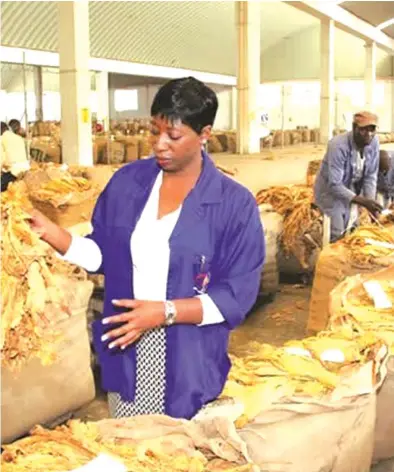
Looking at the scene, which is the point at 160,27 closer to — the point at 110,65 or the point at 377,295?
the point at 110,65

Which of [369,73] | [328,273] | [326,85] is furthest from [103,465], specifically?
[369,73]

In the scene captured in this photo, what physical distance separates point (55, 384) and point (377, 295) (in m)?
1.49

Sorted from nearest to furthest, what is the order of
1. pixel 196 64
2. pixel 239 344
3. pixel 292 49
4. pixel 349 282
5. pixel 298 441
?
1. pixel 298 441
2. pixel 349 282
3. pixel 239 344
4. pixel 196 64
5. pixel 292 49

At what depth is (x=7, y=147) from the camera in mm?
7066

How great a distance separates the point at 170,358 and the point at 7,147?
5469mm

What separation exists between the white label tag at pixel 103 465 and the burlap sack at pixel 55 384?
128 cm

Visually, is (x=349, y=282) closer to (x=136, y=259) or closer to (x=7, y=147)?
(x=136, y=259)

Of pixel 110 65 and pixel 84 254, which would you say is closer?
pixel 84 254

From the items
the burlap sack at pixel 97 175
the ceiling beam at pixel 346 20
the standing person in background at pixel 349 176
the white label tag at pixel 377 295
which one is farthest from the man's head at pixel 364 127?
the ceiling beam at pixel 346 20

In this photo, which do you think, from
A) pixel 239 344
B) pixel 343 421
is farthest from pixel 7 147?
pixel 343 421

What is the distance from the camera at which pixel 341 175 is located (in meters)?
5.17

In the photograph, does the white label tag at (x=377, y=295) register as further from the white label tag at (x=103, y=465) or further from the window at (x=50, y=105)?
the window at (x=50, y=105)

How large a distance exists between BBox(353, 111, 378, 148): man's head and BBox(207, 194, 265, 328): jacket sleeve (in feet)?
10.7

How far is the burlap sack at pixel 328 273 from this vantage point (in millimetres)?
4609
